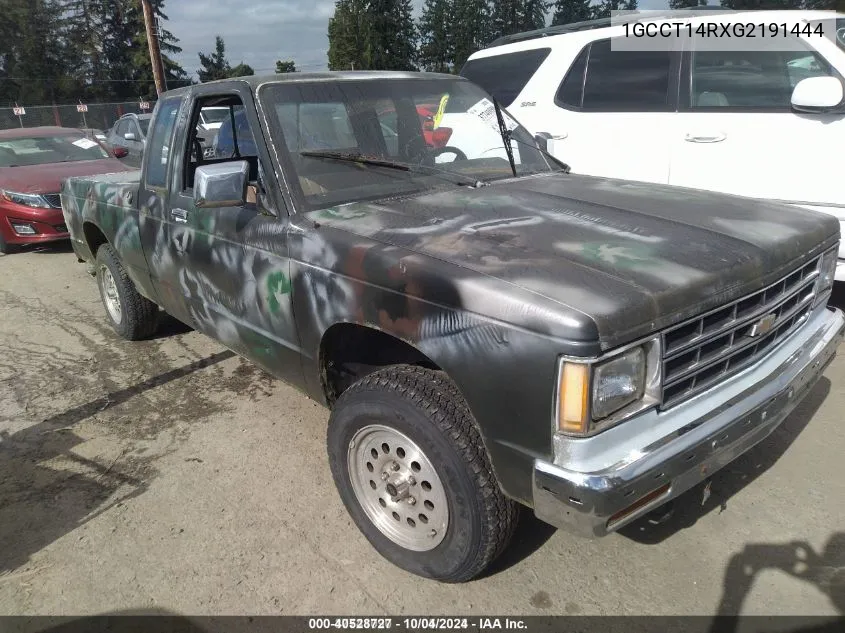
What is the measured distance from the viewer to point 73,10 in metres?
55.6

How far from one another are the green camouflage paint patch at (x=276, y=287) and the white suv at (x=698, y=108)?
2.35 meters

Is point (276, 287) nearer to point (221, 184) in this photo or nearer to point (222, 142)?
point (221, 184)

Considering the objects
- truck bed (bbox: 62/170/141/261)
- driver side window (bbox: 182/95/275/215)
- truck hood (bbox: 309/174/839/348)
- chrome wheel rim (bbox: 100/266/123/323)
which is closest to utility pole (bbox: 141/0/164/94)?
truck bed (bbox: 62/170/141/261)

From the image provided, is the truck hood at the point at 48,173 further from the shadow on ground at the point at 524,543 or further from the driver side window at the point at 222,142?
the shadow on ground at the point at 524,543

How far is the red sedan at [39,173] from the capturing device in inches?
320

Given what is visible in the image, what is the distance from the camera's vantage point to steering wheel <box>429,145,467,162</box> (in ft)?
11.1

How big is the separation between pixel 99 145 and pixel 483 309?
9740 millimetres

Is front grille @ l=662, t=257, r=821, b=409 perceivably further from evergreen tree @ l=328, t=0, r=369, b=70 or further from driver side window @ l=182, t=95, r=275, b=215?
evergreen tree @ l=328, t=0, r=369, b=70

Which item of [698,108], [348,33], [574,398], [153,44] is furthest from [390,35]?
[574,398]

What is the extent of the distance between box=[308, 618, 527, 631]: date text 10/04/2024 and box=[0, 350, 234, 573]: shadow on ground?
1372mm

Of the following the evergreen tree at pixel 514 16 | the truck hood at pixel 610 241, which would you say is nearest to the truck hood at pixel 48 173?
the truck hood at pixel 610 241

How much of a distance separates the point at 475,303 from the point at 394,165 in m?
1.37

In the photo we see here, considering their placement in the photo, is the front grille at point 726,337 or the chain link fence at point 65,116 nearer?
the front grille at point 726,337

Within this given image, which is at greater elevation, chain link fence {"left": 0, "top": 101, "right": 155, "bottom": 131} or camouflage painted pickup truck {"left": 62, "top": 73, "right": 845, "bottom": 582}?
chain link fence {"left": 0, "top": 101, "right": 155, "bottom": 131}
